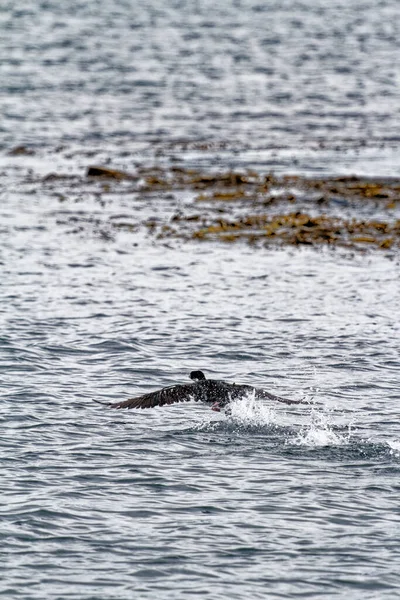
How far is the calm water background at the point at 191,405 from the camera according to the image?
14.0 metres

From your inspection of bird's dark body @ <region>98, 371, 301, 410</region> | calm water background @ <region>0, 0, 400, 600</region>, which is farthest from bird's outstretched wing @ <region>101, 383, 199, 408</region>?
calm water background @ <region>0, 0, 400, 600</region>

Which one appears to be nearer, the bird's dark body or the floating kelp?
the bird's dark body

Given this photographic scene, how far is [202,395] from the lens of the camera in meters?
18.1

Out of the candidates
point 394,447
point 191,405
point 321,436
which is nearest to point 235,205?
point 191,405

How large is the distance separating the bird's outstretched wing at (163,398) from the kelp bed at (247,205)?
12017mm

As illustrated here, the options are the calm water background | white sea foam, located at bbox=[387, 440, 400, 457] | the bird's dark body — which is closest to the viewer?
the calm water background

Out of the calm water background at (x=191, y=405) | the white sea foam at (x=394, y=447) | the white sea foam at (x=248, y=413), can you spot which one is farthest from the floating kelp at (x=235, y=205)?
the white sea foam at (x=394, y=447)

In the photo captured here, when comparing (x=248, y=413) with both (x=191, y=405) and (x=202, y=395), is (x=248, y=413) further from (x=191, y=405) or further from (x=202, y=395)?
(x=191, y=405)

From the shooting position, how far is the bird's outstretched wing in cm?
1805

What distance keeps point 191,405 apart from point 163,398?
114 cm

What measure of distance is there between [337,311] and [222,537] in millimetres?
10611

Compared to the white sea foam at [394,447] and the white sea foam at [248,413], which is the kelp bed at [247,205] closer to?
the white sea foam at [248,413]

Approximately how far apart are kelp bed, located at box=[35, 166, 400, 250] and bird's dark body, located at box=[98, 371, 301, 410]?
39.2ft

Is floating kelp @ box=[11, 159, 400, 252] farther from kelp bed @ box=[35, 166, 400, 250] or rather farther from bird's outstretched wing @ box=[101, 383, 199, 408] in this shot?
bird's outstretched wing @ box=[101, 383, 199, 408]
